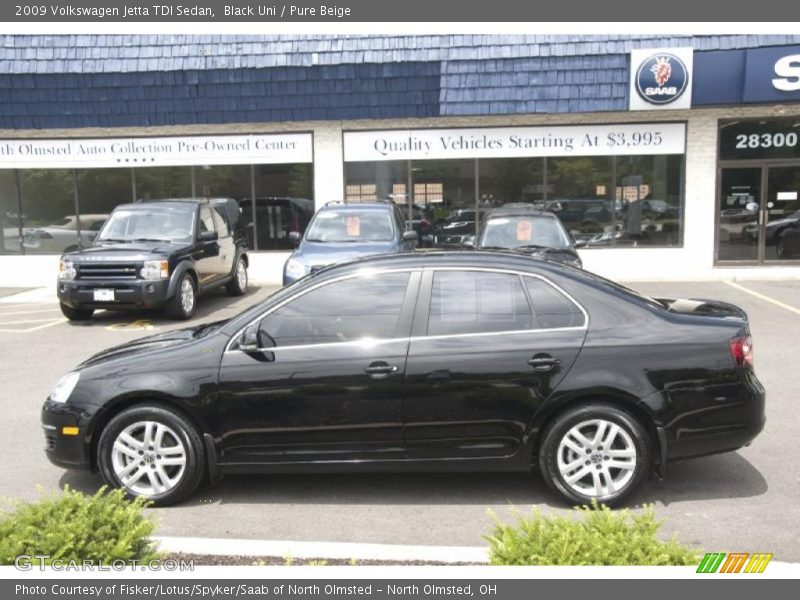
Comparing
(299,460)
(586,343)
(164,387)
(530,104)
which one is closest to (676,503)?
(586,343)

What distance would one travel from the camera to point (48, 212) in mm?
16781

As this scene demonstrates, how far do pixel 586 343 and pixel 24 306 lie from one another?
12.1m

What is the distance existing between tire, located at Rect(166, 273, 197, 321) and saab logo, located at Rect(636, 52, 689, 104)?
363 inches

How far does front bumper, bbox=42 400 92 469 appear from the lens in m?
4.60

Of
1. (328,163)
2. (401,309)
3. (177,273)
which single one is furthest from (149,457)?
(328,163)

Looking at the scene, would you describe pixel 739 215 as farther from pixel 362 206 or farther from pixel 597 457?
pixel 597 457

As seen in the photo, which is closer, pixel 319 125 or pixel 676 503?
pixel 676 503

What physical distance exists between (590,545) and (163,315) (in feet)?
33.5

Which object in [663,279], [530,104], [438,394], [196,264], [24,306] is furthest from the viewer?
[663,279]

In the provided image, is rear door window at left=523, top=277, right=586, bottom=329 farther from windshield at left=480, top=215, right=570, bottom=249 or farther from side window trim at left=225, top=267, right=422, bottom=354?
windshield at left=480, top=215, right=570, bottom=249

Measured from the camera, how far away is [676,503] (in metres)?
4.61

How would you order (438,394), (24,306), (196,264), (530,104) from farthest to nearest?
(530,104) < (24,306) < (196,264) < (438,394)

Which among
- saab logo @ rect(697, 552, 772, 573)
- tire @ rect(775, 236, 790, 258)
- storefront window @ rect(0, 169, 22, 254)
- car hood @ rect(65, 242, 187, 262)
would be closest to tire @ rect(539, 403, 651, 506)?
saab logo @ rect(697, 552, 772, 573)

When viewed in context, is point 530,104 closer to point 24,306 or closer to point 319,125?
point 319,125
